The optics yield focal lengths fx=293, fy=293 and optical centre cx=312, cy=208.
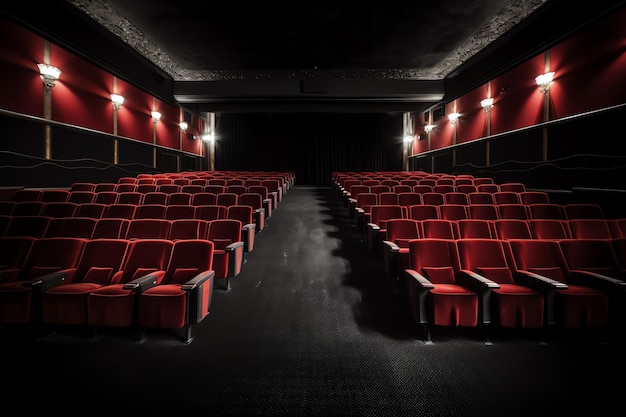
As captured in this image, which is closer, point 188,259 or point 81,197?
point 188,259

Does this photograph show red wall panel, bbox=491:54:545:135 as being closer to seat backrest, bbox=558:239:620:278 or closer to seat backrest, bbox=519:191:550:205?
seat backrest, bbox=519:191:550:205

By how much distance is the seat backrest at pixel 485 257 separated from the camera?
4.55ft

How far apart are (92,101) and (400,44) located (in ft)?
13.1

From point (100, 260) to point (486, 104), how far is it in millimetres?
4600

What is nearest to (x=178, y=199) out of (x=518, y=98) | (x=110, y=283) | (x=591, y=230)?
(x=110, y=283)

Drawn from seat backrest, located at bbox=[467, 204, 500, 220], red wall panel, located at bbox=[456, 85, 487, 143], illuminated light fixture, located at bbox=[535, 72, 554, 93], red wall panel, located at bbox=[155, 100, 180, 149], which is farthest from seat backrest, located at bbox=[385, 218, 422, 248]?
red wall panel, located at bbox=[155, 100, 180, 149]

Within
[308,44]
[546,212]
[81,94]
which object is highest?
[308,44]

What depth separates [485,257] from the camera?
4.71ft

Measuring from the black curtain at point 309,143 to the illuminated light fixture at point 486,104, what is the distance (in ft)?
10.7

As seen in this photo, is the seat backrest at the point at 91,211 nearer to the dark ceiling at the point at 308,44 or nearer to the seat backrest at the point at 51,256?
the seat backrest at the point at 51,256

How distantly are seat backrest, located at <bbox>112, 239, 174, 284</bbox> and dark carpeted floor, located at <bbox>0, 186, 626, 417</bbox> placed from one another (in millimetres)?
279

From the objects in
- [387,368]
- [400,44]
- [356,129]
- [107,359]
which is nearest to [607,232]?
[387,368]

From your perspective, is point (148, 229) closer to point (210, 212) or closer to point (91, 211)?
point (210, 212)

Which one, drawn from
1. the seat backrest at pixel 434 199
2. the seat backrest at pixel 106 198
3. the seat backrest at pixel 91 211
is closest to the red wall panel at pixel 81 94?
the seat backrest at pixel 106 198
